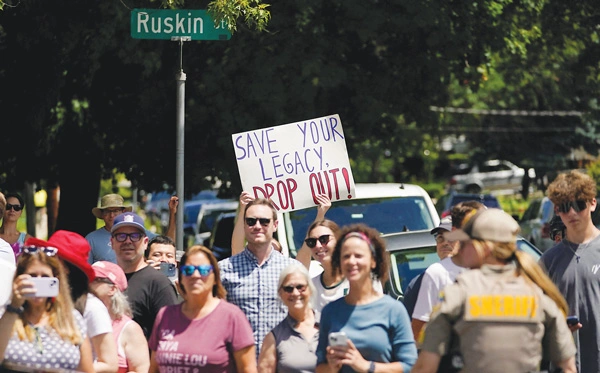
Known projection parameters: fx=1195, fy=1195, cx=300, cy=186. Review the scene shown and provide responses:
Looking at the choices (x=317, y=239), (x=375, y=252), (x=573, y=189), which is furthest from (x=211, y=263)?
(x=573, y=189)

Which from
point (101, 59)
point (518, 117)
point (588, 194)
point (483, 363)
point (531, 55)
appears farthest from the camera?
point (518, 117)

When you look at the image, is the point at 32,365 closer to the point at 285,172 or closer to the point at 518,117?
the point at 285,172

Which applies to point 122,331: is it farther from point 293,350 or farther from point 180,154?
point 180,154

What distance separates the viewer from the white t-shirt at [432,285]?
7211 millimetres

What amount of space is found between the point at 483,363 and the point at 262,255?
250 centimetres

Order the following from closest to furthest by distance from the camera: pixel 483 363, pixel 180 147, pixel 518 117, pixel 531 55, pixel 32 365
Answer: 1. pixel 483 363
2. pixel 32 365
3. pixel 180 147
4. pixel 531 55
5. pixel 518 117

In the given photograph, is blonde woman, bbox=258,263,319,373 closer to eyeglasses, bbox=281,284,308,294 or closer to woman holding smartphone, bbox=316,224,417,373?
eyeglasses, bbox=281,284,308,294

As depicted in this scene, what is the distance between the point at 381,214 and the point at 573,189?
18.5 ft

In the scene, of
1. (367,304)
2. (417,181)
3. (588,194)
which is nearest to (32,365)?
(367,304)

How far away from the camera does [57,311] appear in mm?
5926

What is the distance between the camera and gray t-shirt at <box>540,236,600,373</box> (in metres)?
7.20

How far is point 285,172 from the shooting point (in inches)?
402

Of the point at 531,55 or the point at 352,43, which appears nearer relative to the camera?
the point at 352,43

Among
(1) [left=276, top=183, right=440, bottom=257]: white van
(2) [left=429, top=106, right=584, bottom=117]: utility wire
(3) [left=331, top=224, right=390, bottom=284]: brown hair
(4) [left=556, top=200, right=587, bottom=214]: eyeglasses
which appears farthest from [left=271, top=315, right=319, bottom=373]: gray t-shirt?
(2) [left=429, top=106, right=584, bottom=117]: utility wire
